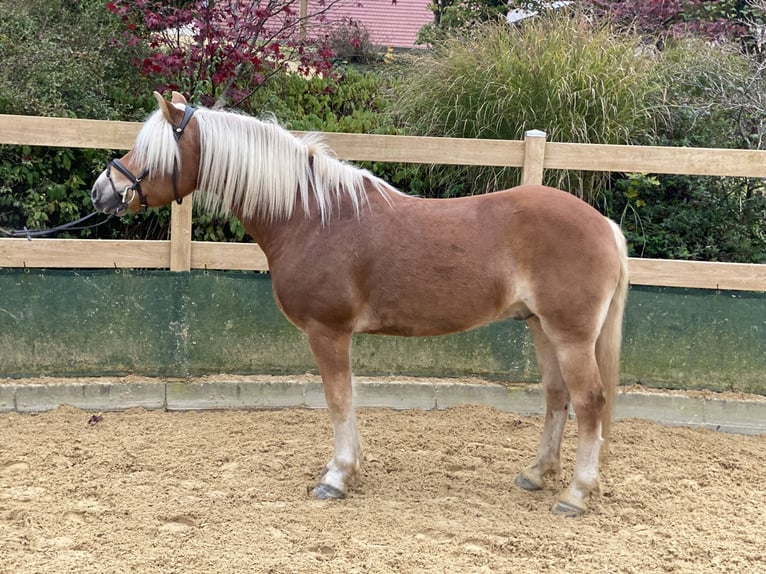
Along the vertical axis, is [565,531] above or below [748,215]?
below

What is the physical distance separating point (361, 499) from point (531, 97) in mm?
3478

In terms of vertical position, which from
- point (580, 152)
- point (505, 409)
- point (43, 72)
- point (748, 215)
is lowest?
point (505, 409)

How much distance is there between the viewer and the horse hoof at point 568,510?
349 centimetres

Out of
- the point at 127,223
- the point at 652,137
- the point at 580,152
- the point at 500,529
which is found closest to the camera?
the point at 500,529

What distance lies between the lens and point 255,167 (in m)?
3.55

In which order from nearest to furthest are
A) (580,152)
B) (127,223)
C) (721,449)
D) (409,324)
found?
(409,324) < (721,449) < (580,152) < (127,223)

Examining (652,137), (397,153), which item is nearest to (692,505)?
(397,153)

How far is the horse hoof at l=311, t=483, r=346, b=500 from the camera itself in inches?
142

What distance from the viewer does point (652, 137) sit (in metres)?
5.94

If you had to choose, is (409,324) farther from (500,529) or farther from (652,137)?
(652,137)

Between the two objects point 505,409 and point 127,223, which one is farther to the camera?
point 127,223

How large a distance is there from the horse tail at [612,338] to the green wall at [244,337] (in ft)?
4.57

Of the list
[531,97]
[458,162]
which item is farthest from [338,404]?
[531,97]

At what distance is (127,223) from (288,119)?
1.54 meters
